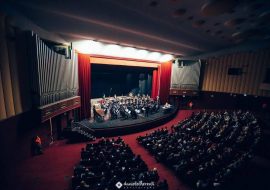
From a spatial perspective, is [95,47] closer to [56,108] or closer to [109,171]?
[56,108]

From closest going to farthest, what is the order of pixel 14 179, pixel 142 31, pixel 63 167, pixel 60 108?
pixel 14 179 → pixel 63 167 → pixel 60 108 → pixel 142 31

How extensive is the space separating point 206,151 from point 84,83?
1140cm

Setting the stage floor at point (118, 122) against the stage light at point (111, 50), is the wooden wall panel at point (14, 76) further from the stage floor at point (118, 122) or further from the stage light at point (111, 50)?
the stage light at point (111, 50)

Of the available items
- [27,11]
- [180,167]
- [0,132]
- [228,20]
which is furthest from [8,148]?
[228,20]

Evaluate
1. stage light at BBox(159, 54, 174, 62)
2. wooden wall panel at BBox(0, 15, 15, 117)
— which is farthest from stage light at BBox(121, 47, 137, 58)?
wooden wall panel at BBox(0, 15, 15, 117)

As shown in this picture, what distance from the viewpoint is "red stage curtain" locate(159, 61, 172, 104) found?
21484 mm

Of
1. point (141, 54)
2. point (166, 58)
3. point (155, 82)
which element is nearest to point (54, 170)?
point (141, 54)

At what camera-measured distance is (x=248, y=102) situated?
18109 mm

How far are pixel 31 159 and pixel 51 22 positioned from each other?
8.07 meters

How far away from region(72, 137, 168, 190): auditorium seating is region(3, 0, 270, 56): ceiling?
24.8ft

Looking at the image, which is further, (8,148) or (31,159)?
(31,159)

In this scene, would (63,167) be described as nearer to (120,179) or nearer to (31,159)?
(31,159)

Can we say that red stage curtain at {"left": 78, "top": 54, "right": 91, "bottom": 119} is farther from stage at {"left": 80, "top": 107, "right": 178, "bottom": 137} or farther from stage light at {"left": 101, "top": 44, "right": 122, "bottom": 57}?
stage light at {"left": 101, "top": 44, "right": 122, "bottom": 57}

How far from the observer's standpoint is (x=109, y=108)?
51.9ft
